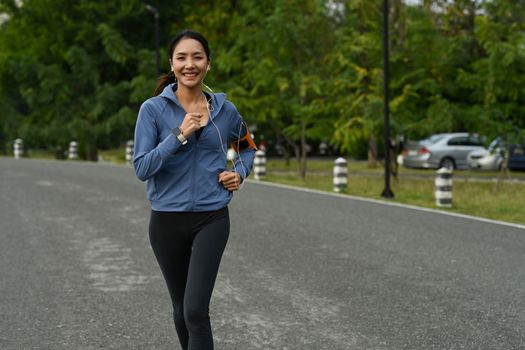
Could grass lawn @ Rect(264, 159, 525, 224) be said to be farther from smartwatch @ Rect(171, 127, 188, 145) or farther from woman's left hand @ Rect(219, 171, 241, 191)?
smartwatch @ Rect(171, 127, 188, 145)

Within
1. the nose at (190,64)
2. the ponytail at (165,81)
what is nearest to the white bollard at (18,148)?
the ponytail at (165,81)

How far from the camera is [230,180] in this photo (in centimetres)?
360

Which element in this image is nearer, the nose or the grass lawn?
the nose

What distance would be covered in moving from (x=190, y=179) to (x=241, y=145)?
0.44 m

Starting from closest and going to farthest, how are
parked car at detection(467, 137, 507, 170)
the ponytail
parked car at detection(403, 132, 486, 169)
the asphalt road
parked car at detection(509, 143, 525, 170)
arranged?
1. the ponytail
2. the asphalt road
3. parked car at detection(509, 143, 525, 170)
4. parked car at detection(467, 137, 507, 170)
5. parked car at detection(403, 132, 486, 169)

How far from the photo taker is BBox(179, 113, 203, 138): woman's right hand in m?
3.41

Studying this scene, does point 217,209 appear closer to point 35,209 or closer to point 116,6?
point 35,209

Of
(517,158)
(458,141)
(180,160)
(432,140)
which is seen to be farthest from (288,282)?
(458,141)

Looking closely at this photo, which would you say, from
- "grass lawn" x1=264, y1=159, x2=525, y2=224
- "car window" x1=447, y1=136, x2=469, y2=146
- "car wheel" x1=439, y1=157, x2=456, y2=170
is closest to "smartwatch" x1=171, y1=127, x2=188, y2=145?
"grass lawn" x1=264, y1=159, x2=525, y2=224

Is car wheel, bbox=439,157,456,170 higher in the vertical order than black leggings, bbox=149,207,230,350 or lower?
lower

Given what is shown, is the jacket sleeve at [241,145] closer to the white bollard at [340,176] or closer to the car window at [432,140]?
the white bollard at [340,176]

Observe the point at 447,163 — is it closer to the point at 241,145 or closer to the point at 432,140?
the point at 432,140

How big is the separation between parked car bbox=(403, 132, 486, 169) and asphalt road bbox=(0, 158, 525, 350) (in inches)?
587

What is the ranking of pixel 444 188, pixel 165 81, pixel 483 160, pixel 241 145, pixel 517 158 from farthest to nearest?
1. pixel 483 160
2. pixel 517 158
3. pixel 444 188
4. pixel 241 145
5. pixel 165 81
